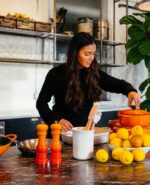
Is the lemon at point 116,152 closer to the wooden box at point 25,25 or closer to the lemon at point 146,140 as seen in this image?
the lemon at point 146,140

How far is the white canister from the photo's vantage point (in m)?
1.28

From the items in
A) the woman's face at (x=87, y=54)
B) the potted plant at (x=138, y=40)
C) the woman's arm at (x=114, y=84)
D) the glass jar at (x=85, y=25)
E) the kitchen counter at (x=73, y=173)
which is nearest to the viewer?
the kitchen counter at (x=73, y=173)

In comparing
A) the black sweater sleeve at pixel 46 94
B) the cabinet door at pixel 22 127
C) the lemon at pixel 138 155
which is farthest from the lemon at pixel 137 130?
the cabinet door at pixel 22 127

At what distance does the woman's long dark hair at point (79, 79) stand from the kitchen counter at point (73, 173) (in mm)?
807

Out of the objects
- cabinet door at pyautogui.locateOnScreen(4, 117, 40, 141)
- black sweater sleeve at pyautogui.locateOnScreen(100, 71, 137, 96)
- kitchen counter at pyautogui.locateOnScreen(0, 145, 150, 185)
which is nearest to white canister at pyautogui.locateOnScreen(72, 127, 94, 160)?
kitchen counter at pyautogui.locateOnScreen(0, 145, 150, 185)

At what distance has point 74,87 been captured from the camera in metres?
2.11

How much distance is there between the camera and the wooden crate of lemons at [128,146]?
49.2 inches

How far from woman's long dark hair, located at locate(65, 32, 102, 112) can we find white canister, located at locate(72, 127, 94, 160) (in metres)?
0.80

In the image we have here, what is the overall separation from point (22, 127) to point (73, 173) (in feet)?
6.62

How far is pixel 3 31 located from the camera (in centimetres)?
328

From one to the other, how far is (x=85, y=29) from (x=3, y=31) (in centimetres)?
105

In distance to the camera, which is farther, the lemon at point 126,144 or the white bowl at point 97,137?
the white bowl at point 97,137

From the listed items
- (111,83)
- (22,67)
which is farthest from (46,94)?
(22,67)

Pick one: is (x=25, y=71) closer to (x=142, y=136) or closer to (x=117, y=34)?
(x=117, y=34)
